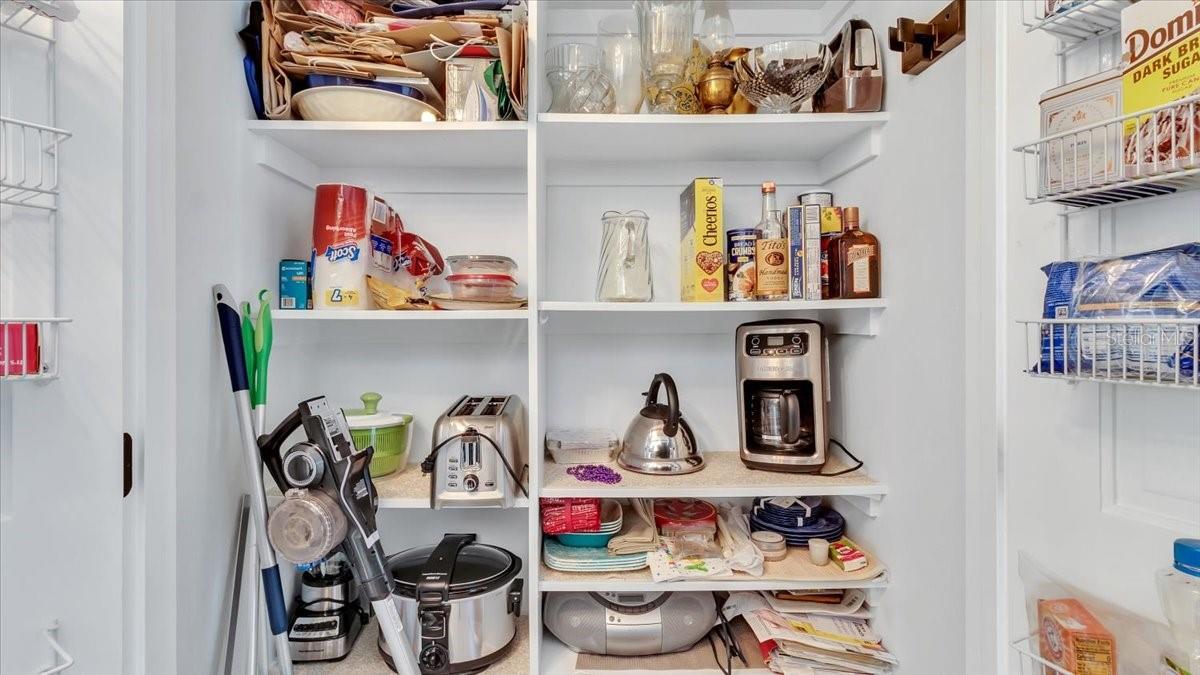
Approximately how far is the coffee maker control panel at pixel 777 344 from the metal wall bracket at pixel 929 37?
0.61m

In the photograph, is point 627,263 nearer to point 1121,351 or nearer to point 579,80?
point 579,80

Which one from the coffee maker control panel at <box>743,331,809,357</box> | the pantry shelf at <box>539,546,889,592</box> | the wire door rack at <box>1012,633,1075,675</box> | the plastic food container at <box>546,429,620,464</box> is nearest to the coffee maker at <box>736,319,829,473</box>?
the coffee maker control panel at <box>743,331,809,357</box>

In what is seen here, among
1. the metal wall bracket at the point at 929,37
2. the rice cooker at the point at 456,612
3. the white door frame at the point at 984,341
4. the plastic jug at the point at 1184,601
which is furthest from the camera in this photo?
the rice cooker at the point at 456,612

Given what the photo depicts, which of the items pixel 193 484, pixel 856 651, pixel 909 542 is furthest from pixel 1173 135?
pixel 193 484

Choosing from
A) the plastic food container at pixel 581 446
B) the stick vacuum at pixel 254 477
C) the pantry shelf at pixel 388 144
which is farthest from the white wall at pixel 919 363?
the stick vacuum at pixel 254 477

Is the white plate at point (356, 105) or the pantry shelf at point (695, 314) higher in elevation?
the white plate at point (356, 105)

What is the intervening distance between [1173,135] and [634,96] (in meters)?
1.03

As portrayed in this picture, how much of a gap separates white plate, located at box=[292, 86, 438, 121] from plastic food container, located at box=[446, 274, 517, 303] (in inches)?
14.6

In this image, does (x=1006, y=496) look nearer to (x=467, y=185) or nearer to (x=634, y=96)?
(x=634, y=96)

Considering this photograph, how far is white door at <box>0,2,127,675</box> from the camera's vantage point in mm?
724

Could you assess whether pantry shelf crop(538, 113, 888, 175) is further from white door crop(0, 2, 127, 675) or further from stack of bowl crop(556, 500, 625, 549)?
stack of bowl crop(556, 500, 625, 549)

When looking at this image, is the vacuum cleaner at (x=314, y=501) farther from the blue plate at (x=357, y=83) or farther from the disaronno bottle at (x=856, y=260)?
the disaronno bottle at (x=856, y=260)

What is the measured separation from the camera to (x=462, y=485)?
48.3 inches

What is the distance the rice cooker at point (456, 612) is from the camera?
3.97 feet
